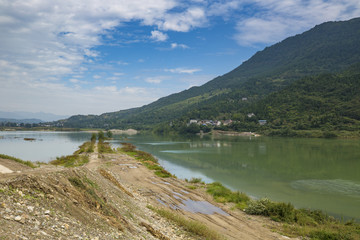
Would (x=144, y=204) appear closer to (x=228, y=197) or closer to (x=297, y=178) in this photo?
(x=228, y=197)

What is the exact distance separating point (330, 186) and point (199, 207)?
684 inches

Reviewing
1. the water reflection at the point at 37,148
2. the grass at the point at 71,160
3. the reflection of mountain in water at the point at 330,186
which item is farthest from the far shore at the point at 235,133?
the grass at the point at 71,160

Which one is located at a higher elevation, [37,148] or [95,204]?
[95,204]

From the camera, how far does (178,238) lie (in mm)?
11344

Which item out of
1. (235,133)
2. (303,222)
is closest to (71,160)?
(303,222)

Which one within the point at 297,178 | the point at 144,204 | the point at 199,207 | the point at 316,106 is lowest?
the point at 297,178

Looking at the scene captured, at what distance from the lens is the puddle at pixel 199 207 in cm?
1709

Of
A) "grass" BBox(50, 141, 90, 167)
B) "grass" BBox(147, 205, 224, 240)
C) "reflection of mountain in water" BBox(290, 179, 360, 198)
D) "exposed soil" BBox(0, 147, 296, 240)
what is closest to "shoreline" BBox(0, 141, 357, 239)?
"exposed soil" BBox(0, 147, 296, 240)

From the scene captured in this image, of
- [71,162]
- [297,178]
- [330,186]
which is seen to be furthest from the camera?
[71,162]

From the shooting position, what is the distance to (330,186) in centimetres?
2703

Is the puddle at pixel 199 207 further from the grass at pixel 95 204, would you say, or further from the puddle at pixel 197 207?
the grass at pixel 95 204

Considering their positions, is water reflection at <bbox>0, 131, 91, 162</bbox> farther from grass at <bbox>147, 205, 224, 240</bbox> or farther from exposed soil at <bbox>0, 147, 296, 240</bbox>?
grass at <bbox>147, 205, 224, 240</bbox>

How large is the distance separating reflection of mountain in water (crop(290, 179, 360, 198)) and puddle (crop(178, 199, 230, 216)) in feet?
42.4

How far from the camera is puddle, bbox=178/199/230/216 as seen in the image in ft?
56.1
